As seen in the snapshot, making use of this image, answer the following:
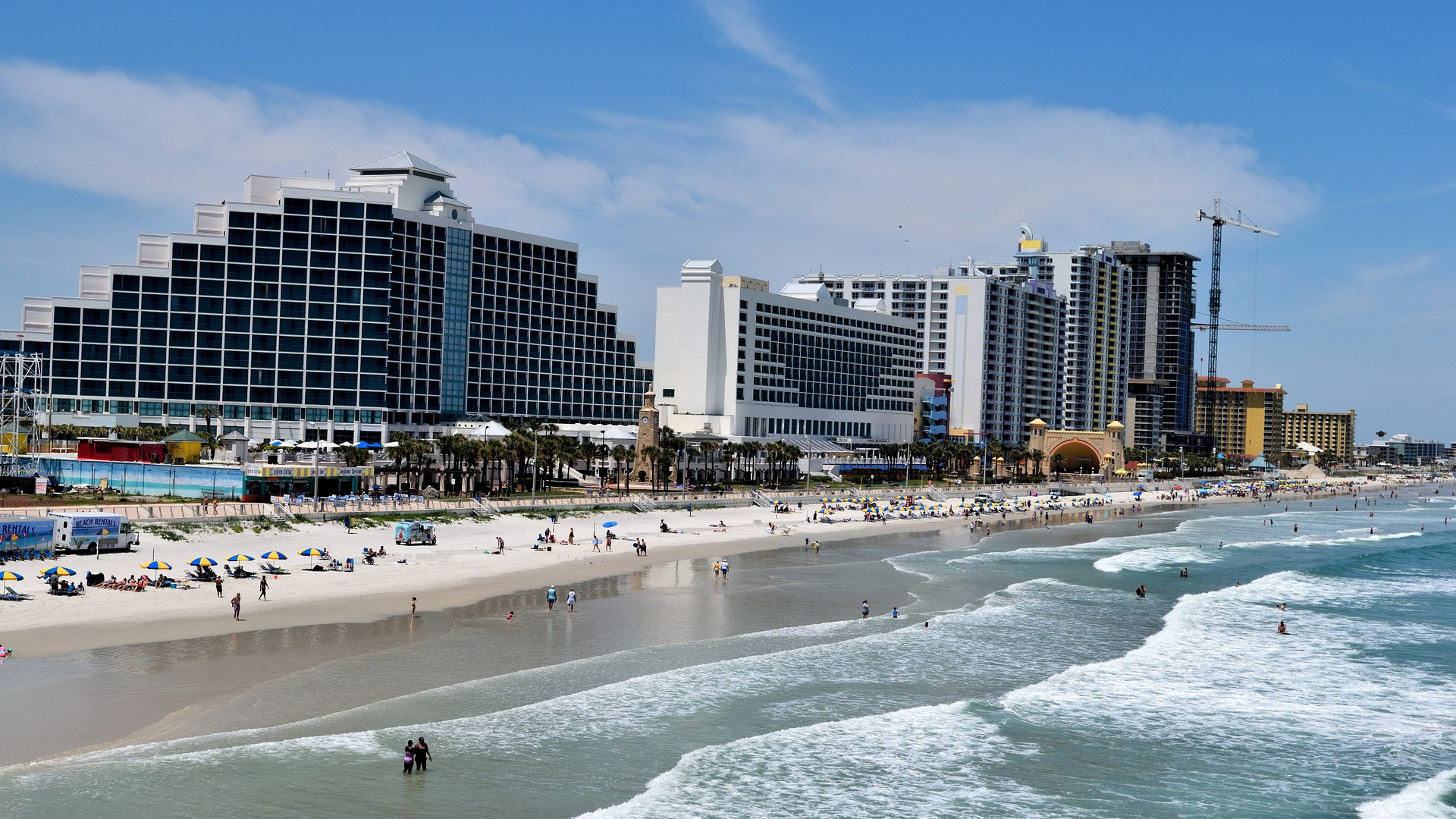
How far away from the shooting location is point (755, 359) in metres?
168

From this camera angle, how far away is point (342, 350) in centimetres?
13225

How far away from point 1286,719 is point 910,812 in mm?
16868

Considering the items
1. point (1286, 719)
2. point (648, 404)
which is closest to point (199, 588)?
point (1286, 719)

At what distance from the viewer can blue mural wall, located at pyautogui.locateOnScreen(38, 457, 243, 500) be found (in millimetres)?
78812

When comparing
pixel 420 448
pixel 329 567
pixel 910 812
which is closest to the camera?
pixel 910 812

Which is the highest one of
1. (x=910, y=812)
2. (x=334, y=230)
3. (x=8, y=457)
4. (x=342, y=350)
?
(x=334, y=230)

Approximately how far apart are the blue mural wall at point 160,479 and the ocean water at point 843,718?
29654mm

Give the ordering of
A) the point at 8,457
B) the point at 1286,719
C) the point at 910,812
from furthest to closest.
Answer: the point at 8,457, the point at 1286,719, the point at 910,812

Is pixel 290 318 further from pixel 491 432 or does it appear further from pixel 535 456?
pixel 535 456

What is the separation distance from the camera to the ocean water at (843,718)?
30.2 m

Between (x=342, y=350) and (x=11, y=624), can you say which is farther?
(x=342, y=350)

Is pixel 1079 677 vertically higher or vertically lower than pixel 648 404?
lower

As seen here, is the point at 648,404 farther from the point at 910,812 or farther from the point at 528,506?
the point at 910,812

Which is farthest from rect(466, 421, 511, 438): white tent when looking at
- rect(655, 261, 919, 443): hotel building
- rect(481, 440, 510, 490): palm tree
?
rect(655, 261, 919, 443): hotel building
